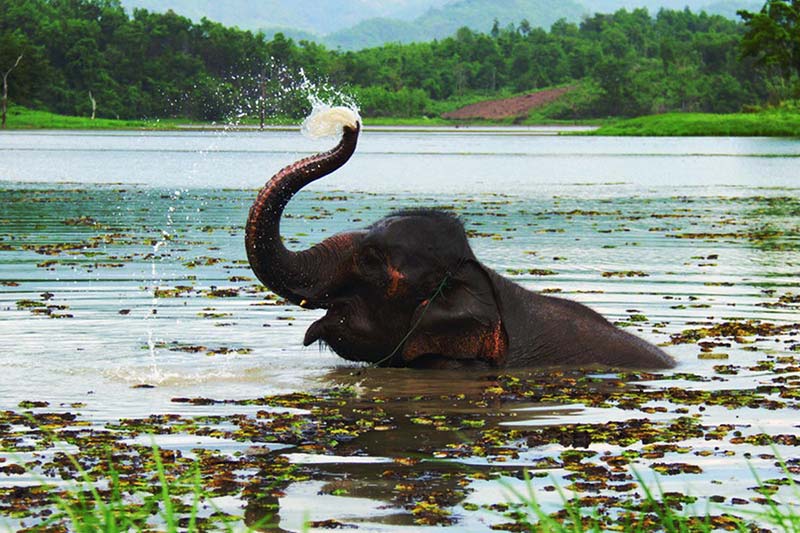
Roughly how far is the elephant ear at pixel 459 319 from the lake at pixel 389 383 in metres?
0.25

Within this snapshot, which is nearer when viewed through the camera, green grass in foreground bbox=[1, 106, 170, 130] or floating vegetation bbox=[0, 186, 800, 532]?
floating vegetation bbox=[0, 186, 800, 532]

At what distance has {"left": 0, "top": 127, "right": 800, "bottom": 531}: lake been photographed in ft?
26.7

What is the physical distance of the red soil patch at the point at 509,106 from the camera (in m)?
163

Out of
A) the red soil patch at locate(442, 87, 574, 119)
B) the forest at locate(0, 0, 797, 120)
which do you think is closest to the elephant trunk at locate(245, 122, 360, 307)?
the forest at locate(0, 0, 797, 120)

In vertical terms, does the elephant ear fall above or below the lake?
above

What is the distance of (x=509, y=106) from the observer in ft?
546

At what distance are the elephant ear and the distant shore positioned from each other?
71.6 meters

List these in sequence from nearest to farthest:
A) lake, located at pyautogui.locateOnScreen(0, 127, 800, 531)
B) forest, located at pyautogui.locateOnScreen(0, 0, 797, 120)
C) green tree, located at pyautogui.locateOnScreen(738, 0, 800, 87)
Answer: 1. lake, located at pyautogui.locateOnScreen(0, 127, 800, 531)
2. green tree, located at pyautogui.locateOnScreen(738, 0, 800, 87)
3. forest, located at pyautogui.locateOnScreen(0, 0, 797, 120)

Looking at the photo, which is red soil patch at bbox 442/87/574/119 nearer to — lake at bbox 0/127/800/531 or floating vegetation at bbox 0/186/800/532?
lake at bbox 0/127/800/531

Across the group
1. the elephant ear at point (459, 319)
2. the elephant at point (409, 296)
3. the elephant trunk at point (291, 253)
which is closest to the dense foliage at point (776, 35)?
the elephant at point (409, 296)

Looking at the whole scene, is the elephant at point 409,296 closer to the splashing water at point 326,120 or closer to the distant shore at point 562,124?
the splashing water at point 326,120

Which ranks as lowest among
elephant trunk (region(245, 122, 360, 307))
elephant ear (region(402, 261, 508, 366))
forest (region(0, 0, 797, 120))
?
elephant ear (region(402, 261, 508, 366))

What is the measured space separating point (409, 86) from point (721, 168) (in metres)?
124

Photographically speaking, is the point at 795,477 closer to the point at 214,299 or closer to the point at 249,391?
the point at 249,391
